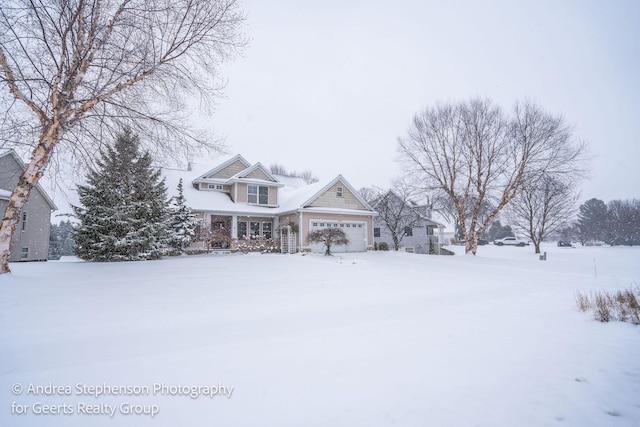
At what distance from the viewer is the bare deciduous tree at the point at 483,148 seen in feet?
63.4

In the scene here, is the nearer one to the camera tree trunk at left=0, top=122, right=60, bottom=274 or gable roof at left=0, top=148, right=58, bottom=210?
tree trunk at left=0, top=122, right=60, bottom=274

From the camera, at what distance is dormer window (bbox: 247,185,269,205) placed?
2184cm

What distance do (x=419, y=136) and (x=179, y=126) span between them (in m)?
18.7

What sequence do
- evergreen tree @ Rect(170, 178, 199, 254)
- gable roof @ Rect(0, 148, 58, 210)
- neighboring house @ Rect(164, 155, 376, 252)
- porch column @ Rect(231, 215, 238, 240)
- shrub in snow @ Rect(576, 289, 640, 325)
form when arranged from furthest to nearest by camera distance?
porch column @ Rect(231, 215, 238, 240) < neighboring house @ Rect(164, 155, 376, 252) < evergreen tree @ Rect(170, 178, 199, 254) < gable roof @ Rect(0, 148, 58, 210) < shrub in snow @ Rect(576, 289, 640, 325)

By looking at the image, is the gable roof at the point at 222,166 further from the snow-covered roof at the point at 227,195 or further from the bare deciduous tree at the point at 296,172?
the bare deciduous tree at the point at 296,172

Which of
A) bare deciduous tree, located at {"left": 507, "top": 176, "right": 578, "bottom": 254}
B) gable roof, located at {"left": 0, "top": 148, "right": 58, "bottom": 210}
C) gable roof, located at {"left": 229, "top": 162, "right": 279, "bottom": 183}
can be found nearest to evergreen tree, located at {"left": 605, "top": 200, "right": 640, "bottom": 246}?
bare deciduous tree, located at {"left": 507, "top": 176, "right": 578, "bottom": 254}

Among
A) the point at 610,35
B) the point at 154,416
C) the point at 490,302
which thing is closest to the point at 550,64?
the point at 610,35

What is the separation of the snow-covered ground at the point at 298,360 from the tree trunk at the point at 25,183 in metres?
1.00

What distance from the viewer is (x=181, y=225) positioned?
16672 millimetres

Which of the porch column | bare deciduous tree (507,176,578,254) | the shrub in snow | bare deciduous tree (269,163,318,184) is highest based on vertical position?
bare deciduous tree (269,163,318,184)

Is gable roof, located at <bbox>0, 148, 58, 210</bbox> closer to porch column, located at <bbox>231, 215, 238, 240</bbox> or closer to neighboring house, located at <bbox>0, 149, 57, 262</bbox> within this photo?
neighboring house, located at <bbox>0, 149, 57, 262</bbox>

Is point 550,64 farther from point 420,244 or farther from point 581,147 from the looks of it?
point 420,244

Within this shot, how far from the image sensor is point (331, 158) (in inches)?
5719

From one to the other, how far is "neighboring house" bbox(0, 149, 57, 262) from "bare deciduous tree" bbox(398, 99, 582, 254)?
26383 mm
